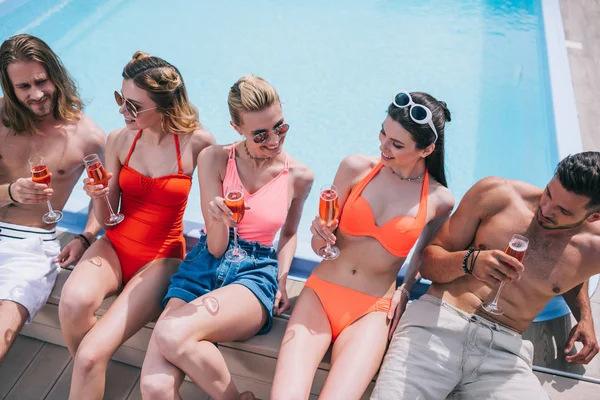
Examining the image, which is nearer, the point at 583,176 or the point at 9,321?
the point at 583,176

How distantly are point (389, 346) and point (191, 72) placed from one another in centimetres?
584

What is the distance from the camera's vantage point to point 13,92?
314 cm

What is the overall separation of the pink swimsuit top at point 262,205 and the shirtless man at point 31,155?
1060 millimetres

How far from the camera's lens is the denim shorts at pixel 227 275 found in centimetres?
286

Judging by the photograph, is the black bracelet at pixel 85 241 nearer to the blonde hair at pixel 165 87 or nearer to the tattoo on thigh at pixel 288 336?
the blonde hair at pixel 165 87

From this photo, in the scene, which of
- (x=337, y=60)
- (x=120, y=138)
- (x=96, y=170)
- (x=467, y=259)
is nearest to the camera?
(x=467, y=259)

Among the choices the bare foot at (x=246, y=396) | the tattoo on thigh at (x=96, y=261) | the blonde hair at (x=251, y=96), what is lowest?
the bare foot at (x=246, y=396)

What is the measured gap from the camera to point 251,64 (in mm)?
7605

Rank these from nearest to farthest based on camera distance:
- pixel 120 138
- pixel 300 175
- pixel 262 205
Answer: pixel 262 205
pixel 300 175
pixel 120 138

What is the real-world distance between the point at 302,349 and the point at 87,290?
4.11 ft

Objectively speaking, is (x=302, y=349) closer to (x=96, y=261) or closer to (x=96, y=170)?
(x=96, y=261)

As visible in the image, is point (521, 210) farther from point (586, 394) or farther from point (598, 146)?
point (598, 146)

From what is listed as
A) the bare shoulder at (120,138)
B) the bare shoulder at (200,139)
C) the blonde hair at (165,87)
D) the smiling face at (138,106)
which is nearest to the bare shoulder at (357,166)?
the bare shoulder at (200,139)

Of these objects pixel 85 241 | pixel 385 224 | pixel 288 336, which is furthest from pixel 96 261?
pixel 385 224
